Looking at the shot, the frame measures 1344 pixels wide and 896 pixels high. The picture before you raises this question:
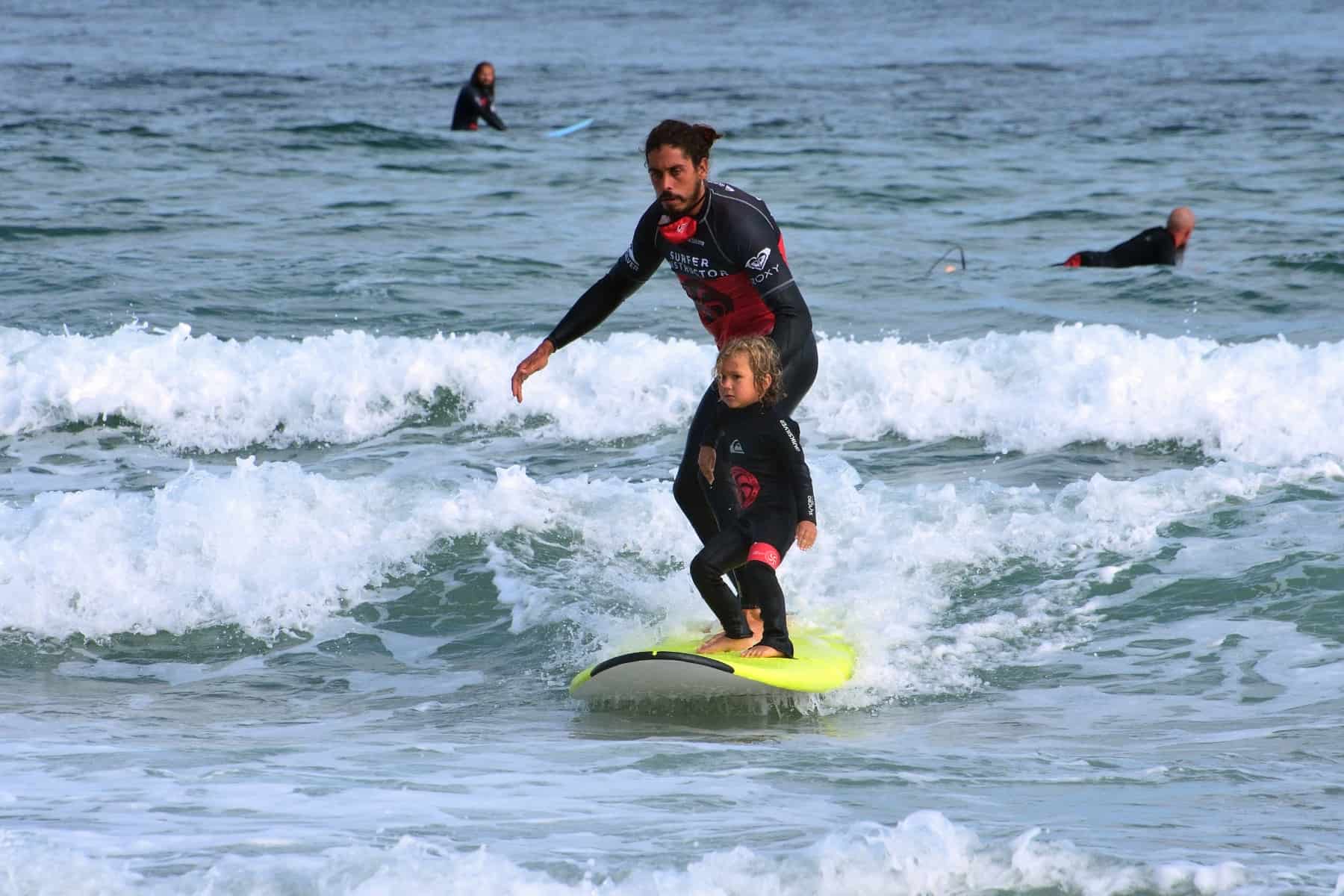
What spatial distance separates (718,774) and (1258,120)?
20.9 metres

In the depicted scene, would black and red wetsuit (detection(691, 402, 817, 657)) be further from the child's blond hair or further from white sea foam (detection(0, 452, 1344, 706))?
white sea foam (detection(0, 452, 1344, 706))

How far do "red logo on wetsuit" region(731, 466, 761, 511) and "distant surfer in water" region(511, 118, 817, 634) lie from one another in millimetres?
31

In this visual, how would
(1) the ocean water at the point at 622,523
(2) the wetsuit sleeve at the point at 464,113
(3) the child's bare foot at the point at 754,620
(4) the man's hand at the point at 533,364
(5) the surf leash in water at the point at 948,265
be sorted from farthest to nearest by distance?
(2) the wetsuit sleeve at the point at 464,113
(5) the surf leash in water at the point at 948,265
(3) the child's bare foot at the point at 754,620
(4) the man's hand at the point at 533,364
(1) the ocean water at the point at 622,523

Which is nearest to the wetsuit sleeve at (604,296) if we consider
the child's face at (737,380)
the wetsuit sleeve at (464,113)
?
the child's face at (737,380)

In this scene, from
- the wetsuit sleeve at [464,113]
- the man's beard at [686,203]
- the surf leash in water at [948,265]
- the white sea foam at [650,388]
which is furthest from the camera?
the wetsuit sleeve at [464,113]

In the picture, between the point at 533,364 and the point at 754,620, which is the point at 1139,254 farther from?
the point at 533,364

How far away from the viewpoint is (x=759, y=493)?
550 cm

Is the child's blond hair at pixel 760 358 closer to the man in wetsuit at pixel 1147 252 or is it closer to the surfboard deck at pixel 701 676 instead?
the surfboard deck at pixel 701 676

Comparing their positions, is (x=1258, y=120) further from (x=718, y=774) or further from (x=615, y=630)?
(x=718, y=774)

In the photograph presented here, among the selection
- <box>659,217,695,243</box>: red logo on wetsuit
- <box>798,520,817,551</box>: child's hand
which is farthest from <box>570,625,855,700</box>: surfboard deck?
<box>659,217,695,243</box>: red logo on wetsuit

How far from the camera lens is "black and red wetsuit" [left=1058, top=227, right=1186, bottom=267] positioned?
14133 mm

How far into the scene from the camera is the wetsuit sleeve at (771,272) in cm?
531

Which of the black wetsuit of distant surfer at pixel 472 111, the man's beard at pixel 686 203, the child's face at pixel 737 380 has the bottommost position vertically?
the child's face at pixel 737 380

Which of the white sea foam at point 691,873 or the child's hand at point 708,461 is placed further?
the child's hand at point 708,461
